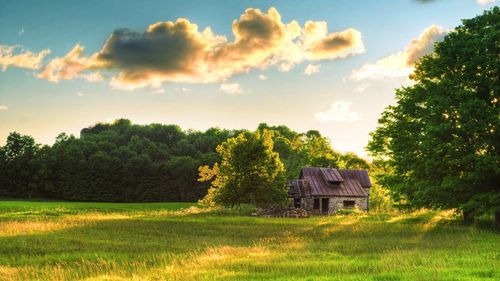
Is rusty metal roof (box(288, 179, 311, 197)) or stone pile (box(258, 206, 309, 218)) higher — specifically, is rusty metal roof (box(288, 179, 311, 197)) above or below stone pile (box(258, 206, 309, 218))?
above

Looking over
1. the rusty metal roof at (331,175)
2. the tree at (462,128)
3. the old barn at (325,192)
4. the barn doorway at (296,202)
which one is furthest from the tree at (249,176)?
the tree at (462,128)

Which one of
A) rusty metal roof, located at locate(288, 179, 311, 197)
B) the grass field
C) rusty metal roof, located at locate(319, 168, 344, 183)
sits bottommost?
the grass field

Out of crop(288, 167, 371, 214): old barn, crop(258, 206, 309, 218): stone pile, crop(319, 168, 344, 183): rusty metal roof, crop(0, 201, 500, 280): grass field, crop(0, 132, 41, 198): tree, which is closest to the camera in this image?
crop(0, 201, 500, 280): grass field

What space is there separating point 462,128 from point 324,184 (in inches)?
1585

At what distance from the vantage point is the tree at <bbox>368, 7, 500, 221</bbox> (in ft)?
94.4

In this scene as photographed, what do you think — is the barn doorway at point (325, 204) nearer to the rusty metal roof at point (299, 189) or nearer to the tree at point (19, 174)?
the rusty metal roof at point (299, 189)

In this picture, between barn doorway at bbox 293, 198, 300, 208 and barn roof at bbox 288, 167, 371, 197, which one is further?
barn doorway at bbox 293, 198, 300, 208

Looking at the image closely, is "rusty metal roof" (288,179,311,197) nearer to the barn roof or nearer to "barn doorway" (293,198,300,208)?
the barn roof

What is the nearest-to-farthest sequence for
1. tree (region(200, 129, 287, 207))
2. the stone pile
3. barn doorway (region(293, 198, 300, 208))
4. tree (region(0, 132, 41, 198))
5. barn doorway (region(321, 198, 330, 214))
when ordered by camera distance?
the stone pile
tree (region(200, 129, 287, 207))
barn doorway (region(321, 198, 330, 214))
barn doorway (region(293, 198, 300, 208))
tree (region(0, 132, 41, 198))

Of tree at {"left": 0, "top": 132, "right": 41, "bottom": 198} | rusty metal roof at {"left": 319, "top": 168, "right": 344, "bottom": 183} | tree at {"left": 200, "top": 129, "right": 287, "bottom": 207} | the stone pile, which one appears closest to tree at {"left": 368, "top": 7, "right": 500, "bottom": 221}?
the stone pile

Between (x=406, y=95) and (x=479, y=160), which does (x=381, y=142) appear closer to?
(x=406, y=95)

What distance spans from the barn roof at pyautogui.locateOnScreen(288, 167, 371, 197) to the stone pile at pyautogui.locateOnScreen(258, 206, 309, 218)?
1299 centimetres

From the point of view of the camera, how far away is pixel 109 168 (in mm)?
108938

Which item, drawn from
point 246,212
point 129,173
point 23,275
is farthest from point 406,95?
point 129,173
